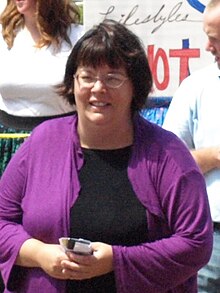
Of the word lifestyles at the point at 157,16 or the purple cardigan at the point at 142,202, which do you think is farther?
the word lifestyles at the point at 157,16

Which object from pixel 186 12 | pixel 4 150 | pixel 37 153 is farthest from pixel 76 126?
pixel 4 150

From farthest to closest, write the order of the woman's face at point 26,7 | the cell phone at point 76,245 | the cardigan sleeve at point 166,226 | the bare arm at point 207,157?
the woman's face at point 26,7, the bare arm at point 207,157, the cardigan sleeve at point 166,226, the cell phone at point 76,245

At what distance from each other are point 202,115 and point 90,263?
1.03 metres

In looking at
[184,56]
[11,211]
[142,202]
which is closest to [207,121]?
[184,56]

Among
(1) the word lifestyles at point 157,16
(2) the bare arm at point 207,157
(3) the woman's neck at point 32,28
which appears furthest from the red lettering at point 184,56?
(2) the bare arm at point 207,157

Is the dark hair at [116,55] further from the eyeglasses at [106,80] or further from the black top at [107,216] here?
the black top at [107,216]

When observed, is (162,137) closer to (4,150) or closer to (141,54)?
(141,54)

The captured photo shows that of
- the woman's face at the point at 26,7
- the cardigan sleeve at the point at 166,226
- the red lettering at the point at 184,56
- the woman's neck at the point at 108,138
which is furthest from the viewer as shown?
the woman's face at the point at 26,7

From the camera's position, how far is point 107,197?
2.40m

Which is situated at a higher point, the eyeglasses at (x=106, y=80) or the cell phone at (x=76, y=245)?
the eyeglasses at (x=106, y=80)

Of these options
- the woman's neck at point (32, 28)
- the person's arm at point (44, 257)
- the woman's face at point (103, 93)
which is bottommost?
the person's arm at point (44, 257)

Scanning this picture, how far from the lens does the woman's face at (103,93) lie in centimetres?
238

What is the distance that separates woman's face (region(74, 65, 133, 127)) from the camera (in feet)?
7.81

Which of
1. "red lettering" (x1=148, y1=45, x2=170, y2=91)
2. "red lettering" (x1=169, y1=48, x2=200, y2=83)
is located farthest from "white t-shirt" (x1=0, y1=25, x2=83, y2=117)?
"red lettering" (x1=169, y1=48, x2=200, y2=83)
